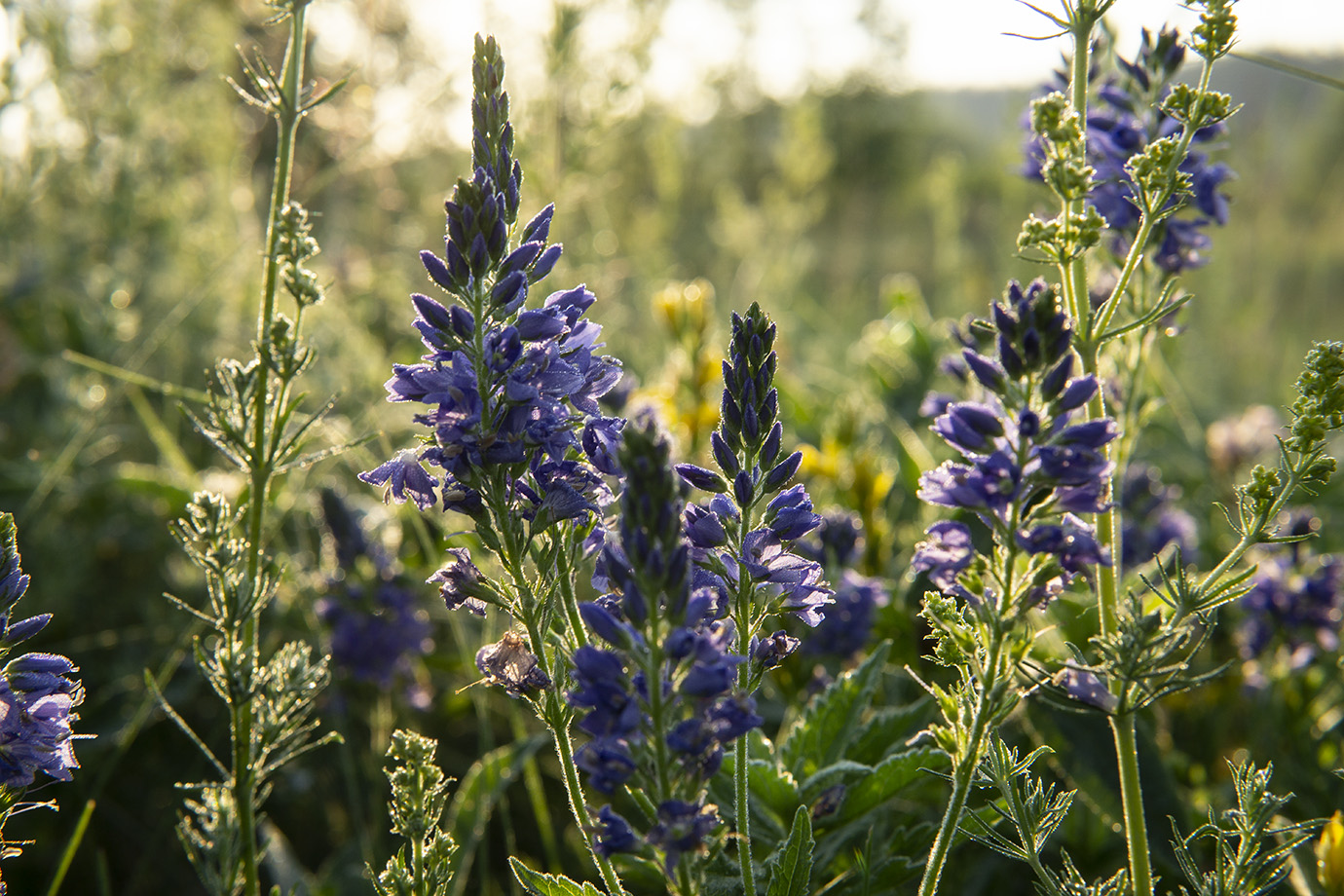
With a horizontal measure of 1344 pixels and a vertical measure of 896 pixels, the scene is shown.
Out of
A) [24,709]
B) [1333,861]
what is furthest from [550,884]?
[1333,861]

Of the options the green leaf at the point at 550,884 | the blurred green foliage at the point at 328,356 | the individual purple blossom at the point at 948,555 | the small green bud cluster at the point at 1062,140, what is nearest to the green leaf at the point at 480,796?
the blurred green foliage at the point at 328,356

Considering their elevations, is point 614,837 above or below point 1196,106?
below

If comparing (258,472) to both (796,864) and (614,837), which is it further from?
(796,864)

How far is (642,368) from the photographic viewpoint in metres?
5.53

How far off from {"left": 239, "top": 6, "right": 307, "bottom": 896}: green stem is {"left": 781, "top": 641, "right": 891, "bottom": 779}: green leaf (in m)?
1.16

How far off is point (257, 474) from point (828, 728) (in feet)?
4.56

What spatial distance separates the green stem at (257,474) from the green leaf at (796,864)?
1.04 meters

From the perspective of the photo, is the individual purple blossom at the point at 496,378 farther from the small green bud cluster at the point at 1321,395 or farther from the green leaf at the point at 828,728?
the small green bud cluster at the point at 1321,395

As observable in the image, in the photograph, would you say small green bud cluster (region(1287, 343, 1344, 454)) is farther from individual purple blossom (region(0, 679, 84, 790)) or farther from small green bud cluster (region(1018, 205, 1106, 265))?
individual purple blossom (region(0, 679, 84, 790))

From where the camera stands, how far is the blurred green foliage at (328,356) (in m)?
3.12

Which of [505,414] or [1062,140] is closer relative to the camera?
[505,414]

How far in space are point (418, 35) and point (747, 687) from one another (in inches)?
399

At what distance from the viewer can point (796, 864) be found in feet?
5.07

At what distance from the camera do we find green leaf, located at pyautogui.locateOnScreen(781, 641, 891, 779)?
2.08 m
